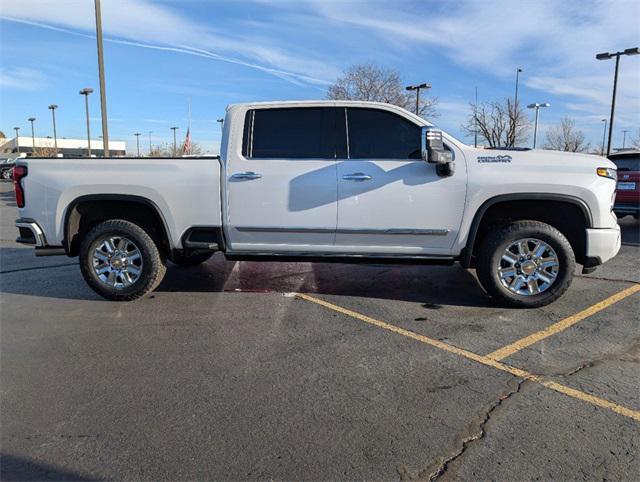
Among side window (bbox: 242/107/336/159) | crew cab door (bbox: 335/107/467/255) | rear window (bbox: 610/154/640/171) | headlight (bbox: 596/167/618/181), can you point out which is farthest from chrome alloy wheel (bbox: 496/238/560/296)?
rear window (bbox: 610/154/640/171)

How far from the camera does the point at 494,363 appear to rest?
12.0ft

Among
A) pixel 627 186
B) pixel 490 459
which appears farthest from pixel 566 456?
pixel 627 186

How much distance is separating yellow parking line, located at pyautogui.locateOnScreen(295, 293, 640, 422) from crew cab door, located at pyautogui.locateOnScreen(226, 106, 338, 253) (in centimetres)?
79

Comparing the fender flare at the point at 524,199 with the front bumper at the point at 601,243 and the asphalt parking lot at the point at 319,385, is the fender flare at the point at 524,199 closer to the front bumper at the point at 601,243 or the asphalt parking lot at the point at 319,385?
the front bumper at the point at 601,243

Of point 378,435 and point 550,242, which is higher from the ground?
point 550,242

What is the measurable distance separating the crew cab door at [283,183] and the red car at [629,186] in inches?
323

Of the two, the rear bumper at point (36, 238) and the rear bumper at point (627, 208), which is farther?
the rear bumper at point (627, 208)

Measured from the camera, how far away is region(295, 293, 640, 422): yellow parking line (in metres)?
3.04

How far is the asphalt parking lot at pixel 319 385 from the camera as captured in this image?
8.25ft

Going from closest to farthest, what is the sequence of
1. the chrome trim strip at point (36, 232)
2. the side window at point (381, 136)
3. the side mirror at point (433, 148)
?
the side mirror at point (433, 148), the side window at point (381, 136), the chrome trim strip at point (36, 232)

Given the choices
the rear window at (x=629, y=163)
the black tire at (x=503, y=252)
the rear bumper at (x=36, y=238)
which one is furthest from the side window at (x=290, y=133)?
the rear window at (x=629, y=163)

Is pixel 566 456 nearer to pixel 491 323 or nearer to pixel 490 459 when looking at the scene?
pixel 490 459

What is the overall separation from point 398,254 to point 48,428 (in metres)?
3.35

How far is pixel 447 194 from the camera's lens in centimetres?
479
